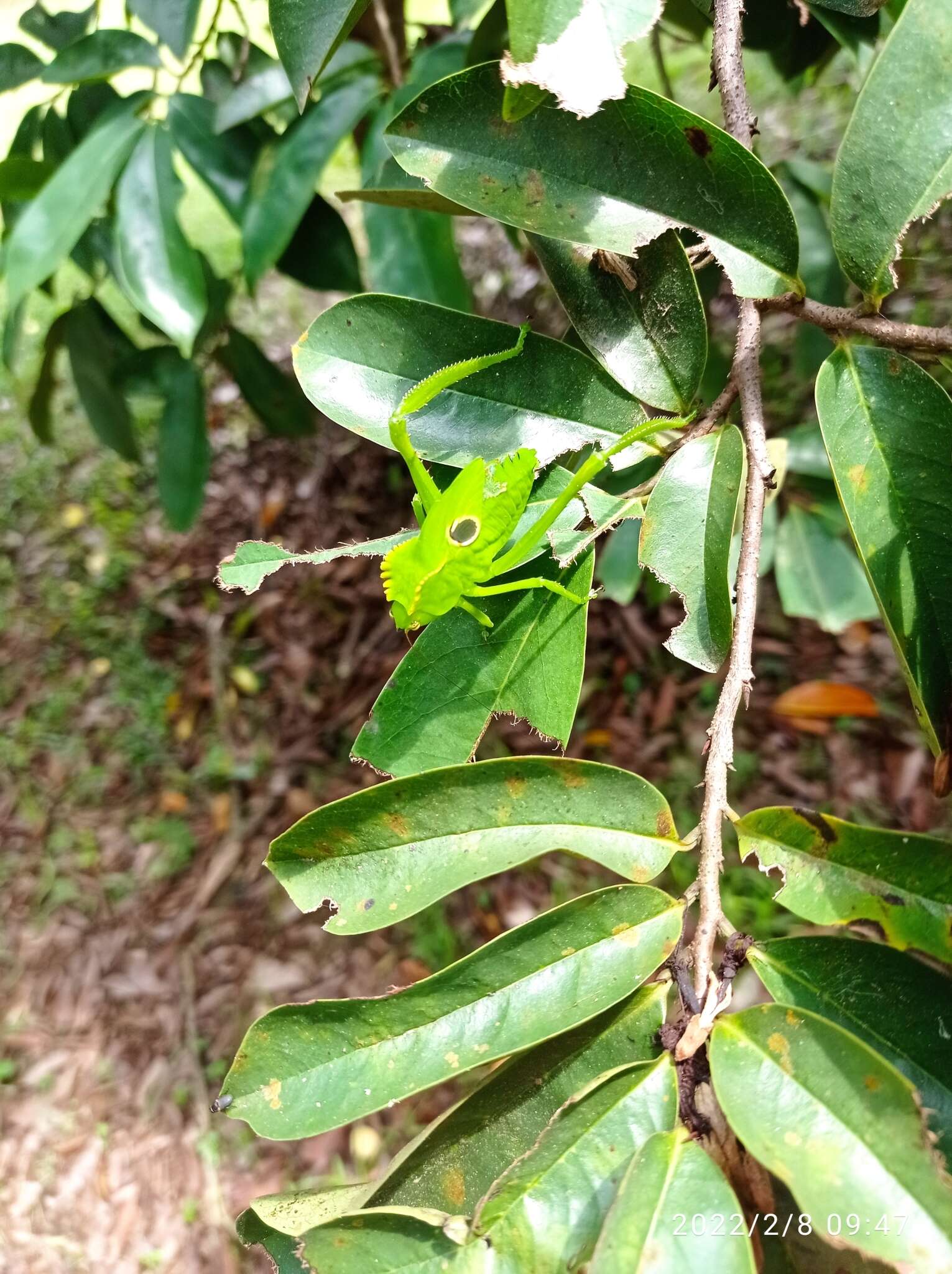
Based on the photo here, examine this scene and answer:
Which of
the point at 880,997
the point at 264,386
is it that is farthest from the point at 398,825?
the point at 264,386

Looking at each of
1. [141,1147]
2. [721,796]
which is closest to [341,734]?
[141,1147]

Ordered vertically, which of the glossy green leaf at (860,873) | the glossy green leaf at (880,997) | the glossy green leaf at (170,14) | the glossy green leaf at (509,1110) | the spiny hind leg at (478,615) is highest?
the glossy green leaf at (170,14)

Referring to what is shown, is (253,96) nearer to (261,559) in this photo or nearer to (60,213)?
(60,213)

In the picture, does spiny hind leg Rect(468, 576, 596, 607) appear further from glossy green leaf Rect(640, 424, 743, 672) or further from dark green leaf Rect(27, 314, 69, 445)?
dark green leaf Rect(27, 314, 69, 445)

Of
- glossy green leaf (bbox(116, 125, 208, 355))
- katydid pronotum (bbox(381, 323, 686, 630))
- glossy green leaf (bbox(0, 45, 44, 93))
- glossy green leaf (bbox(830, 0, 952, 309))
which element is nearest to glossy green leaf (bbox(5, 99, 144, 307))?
glossy green leaf (bbox(116, 125, 208, 355))

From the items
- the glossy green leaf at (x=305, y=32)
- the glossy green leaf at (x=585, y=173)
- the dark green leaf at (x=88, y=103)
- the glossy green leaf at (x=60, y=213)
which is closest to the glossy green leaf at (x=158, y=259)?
the glossy green leaf at (x=60, y=213)

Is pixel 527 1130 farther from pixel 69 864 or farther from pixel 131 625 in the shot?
pixel 131 625

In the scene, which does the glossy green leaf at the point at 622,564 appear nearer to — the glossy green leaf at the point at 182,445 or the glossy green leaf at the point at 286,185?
the glossy green leaf at the point at 286,185
